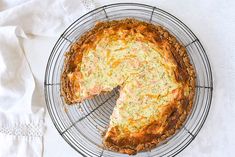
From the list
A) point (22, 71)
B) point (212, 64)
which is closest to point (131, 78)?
point (212, 64)

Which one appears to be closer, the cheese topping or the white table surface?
the cheese topping

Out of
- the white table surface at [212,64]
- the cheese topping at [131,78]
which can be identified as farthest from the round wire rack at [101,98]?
the cheese topping at [131,78]

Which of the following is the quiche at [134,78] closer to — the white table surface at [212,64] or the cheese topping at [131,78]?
the cheese topping at [131,78]

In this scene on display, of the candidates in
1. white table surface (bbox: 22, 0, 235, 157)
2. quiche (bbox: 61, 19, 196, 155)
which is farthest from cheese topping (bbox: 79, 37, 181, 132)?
white table surface (bbox: 22, 0, 235, 157)

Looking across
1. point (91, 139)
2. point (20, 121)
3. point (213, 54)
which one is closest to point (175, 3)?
point (213, 54)

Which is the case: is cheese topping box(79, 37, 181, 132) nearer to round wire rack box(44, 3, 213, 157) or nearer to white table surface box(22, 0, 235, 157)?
round wire rack box(44, 3, 213, 157)

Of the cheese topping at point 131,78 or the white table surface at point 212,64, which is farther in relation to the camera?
the white table surface at point 212,64
